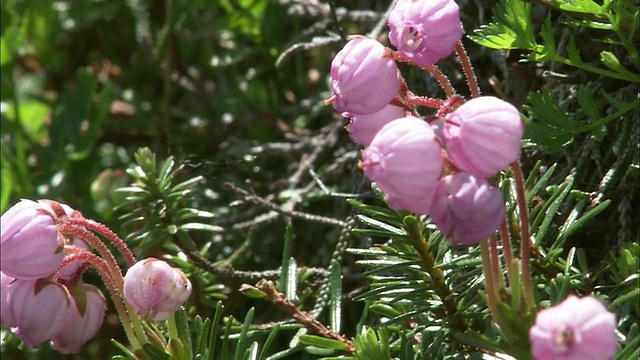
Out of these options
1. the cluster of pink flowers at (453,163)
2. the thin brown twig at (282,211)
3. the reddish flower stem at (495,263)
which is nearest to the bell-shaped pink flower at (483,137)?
the cluster of pink flowers at (453,163)

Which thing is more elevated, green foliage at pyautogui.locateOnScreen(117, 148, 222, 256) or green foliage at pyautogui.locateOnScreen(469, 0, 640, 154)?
green foliage at pyautogui.locateOnScreen(469, 0, 640, 154)

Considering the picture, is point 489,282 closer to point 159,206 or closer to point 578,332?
point 578,332

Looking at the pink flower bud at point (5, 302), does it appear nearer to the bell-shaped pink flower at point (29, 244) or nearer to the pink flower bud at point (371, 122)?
the bell-shaped pink flower at point (29, 244)

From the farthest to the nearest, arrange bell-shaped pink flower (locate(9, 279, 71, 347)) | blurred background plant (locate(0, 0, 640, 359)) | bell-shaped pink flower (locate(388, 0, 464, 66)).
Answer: blurred background plant (locate(0, 0, 640, 359)) → bell-shaped pink flower (locate(9, 279, 71, 347)) → bell-shaped pink flower (locate(388, 0, 464, 66))

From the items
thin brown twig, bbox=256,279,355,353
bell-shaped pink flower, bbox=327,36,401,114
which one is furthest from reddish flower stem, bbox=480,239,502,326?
thin brown twig, bbox=256,279,355,353

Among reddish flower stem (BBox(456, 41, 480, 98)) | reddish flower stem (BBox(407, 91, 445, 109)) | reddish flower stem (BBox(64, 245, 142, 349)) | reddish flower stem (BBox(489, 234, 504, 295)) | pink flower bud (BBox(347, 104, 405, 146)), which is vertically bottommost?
reddish flower stem (BBox(64, 245, 142, 349))

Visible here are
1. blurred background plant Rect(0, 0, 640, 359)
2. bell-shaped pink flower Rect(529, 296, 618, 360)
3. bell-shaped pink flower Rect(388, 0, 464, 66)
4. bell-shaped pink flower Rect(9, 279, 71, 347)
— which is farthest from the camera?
blurred background plant Rect(0, 0, 640, 359)

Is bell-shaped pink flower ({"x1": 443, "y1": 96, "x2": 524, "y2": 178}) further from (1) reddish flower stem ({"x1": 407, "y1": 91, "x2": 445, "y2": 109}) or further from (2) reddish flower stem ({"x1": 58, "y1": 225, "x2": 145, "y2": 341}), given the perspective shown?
(2) reddish flower stem ({"x1": 58, "y1": 225, "x2": 145, "y2": 341})
